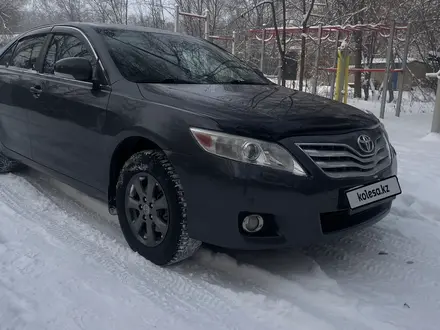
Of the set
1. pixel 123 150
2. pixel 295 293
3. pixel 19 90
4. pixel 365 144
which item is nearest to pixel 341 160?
pixel 365 144

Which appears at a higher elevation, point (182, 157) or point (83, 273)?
point (182, 157)

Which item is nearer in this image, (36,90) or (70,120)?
(70,120)

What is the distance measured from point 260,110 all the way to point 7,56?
129 inches

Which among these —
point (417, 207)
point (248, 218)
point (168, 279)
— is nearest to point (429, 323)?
point (248, 218)

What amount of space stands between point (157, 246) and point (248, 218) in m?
0.66

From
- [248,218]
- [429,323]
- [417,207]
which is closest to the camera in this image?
[429,323]

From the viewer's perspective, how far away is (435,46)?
10.2 metres

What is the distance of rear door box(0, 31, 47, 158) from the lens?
3980 millimetres

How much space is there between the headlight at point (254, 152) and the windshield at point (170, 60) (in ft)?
3.12

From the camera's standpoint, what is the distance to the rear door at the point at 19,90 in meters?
3.98

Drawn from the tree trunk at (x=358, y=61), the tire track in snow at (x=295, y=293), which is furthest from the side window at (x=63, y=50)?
the tree trunk at (x=358, y=61)

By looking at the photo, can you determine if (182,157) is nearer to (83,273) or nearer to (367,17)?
(83,273)

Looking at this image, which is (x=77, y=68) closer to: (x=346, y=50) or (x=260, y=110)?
(x=260, y=110)

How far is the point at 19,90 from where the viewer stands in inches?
161
